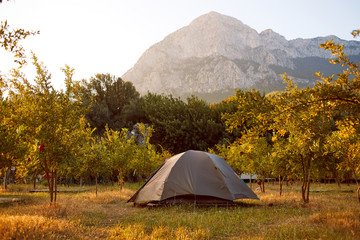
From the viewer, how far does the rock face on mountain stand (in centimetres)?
12544

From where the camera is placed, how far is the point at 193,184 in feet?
36.0

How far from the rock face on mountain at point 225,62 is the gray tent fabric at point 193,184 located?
99.0 m

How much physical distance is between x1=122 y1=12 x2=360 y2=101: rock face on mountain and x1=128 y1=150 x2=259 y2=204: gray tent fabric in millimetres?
98963

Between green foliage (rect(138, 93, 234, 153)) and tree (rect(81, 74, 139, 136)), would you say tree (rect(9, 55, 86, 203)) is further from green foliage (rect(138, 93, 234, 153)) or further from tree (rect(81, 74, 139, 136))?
tree (rect(81, 74, 139, 136))

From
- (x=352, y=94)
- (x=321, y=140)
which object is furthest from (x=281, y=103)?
(x=321, y=140)

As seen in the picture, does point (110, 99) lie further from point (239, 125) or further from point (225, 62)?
point (225, 62)

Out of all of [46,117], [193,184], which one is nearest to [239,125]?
A: [193,184]

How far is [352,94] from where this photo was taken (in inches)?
213

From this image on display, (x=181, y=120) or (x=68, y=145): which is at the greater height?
(x=181, y=120)

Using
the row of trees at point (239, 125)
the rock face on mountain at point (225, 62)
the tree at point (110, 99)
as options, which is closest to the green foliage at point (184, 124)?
the tree at point (110, 99)

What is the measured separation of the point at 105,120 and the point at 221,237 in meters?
31.4

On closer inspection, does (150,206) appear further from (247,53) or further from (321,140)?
(247,53)

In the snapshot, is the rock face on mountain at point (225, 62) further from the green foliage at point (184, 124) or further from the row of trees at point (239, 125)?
the row of trees at point (239, 125)

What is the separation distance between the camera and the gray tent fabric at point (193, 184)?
10891 millimetres
